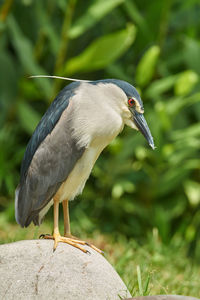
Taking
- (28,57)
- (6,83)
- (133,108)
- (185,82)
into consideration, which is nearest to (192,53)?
Answer: (185,82)

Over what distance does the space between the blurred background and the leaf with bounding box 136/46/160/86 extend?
0.01m

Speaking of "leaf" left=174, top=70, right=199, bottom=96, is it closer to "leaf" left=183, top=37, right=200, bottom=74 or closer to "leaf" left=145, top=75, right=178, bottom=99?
"leaf" left=145, top=75, right=178, bottom=99

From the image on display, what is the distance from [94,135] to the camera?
353cm

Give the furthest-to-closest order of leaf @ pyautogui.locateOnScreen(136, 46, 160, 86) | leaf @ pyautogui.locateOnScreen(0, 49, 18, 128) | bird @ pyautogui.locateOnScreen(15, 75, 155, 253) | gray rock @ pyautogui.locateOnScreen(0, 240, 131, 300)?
leaf @ pyautogui.locateOnScreen(0, 49, 18, 128), leaf @ pyautogui.locateOnScreen(136, 46, 160, 86), bird @ pyautogui.locateOnScreen(15, 75, 155, 253), gray rock @ pyautogui.locateOnScreen(0, 240, 131, 300)

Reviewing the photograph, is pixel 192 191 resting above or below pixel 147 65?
below

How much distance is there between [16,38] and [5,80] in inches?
25.2

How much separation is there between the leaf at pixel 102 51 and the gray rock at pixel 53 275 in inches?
122

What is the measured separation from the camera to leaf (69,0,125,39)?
20.1ft

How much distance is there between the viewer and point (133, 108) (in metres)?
3.60

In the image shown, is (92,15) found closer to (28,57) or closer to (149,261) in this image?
(28,57)

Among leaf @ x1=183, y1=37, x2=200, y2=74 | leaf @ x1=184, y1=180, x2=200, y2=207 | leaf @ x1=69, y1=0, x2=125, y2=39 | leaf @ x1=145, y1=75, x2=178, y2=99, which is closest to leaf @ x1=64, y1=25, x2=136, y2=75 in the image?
leaf @ x1=69, y1=0, x2=125, y2=39

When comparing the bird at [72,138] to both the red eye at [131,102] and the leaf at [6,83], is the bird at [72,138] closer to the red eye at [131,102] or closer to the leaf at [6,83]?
the red eye at [131,102]

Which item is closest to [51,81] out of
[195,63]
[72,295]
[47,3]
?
[47,3]

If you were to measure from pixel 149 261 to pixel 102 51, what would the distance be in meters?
2.48
